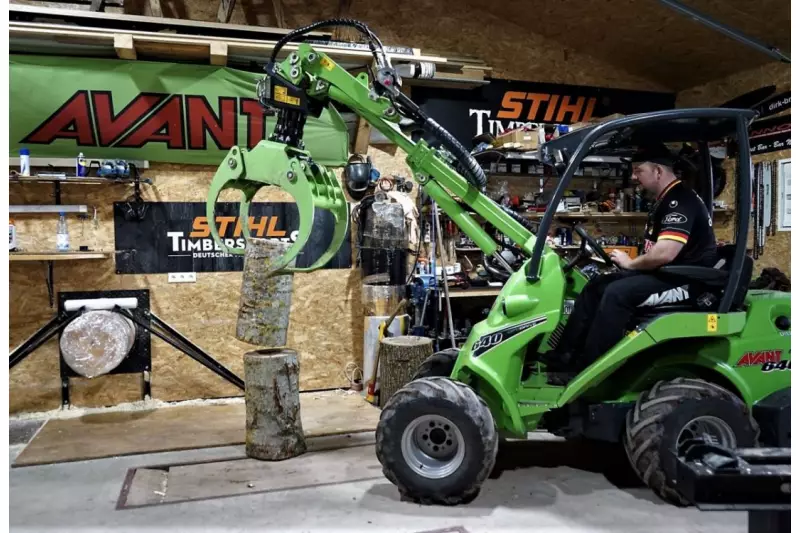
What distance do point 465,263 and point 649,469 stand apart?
10.4 feet

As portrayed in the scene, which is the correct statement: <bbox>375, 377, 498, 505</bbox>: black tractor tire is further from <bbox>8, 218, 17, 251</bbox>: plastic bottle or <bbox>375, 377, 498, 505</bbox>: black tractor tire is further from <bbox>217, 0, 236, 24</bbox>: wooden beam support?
<bbox>217, 0, 236, 24</bbox>: wooden beam support

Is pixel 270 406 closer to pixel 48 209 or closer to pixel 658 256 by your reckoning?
pixel 658 256

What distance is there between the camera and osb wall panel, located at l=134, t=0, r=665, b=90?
5574 mm

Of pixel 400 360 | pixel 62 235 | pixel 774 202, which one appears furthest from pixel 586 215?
pixel 62 235

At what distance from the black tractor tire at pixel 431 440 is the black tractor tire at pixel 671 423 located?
0.74 m

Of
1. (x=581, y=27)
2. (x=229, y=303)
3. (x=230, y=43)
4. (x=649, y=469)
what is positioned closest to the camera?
(x=649, y=469)

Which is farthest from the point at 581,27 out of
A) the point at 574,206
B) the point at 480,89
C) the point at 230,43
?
the point at 230,43

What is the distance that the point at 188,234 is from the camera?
5.37 metres

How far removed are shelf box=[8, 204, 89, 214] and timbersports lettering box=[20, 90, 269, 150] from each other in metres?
0.52

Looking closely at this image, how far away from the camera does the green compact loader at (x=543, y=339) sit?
3143 millimetres

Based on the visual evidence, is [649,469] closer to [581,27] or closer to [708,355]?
[708,355]

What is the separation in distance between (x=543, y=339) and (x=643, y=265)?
2.44 feet

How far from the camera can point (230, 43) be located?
185 inches

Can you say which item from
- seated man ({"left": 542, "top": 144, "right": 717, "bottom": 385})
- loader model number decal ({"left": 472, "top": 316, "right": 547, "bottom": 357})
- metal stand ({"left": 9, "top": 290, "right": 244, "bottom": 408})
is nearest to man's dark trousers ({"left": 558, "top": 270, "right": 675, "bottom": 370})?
seated man ({"left": 542, "top": 144, "right": 717, "bottom": 385})
